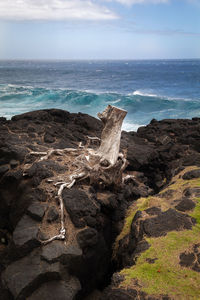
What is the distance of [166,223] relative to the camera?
738cm

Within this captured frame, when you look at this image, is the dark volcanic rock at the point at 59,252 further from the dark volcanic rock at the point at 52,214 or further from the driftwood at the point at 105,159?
the driftwood at the point at 105,159

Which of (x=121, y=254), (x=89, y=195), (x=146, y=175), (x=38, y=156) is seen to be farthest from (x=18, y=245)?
(x=146, y=175)

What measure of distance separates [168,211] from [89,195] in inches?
93.3

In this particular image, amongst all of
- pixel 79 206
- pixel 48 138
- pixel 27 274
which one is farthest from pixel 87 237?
pixel 48 138

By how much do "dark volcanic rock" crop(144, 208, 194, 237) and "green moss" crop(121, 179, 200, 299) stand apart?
0.18 meters

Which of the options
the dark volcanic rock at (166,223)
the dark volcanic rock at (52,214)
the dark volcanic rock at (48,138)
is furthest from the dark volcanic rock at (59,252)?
the dark volcanic rock at (48,138)

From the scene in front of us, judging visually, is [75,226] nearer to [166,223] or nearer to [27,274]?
[27,274]

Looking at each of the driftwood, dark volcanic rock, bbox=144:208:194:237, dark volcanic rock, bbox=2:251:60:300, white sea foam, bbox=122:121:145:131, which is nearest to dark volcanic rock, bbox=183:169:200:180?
the driftwood

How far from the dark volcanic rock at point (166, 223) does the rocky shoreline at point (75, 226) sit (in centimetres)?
3

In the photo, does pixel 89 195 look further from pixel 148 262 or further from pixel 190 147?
pixel 190 147

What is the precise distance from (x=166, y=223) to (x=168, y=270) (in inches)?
66.1

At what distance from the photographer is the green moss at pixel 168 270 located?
5.30m

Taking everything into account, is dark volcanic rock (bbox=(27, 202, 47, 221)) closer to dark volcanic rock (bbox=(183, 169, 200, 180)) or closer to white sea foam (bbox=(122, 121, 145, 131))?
dark volcanic rock (bbox=(183, 169, 200, 180))

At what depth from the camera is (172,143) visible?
1501cm
